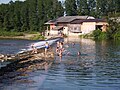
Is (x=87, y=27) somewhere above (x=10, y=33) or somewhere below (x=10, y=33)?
above

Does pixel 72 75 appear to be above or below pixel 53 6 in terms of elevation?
below

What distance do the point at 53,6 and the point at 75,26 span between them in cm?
2132

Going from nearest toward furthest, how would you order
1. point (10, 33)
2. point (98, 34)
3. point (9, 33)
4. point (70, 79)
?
point (70, 79), point (98, 34), point (10, 33), point (9, 33)

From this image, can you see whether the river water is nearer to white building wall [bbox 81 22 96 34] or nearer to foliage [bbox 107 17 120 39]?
foliage [bbox 107 17 120 39]

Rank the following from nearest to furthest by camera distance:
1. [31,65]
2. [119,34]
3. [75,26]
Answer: [31,65] < [119,34] < [75,26]

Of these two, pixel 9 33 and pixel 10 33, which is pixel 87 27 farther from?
pixel 9 33

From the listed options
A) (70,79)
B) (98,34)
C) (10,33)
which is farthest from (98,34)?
(70,79)

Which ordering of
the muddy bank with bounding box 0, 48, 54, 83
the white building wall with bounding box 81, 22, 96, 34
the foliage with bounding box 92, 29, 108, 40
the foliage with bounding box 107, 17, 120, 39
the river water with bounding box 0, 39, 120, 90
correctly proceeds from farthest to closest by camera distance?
the white building wall with bounding box 81, 22, 96, 34, the foliage with bounding box 92, 29, 108, 40, the foliage with bounding box 107, 17, 120, 39, the muddy bank with bounding box 0, 48, 54, 83, the river water with bounding box 0, 39, 120, 90

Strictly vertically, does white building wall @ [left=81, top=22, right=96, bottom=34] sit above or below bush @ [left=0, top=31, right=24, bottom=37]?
above

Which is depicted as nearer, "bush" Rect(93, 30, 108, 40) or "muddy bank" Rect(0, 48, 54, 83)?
"muddy bank" Rect(0, 48, 54, 83)

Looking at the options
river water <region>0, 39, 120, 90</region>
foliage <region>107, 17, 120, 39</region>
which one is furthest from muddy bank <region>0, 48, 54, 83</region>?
foliage <region>107, 17, 120, 39</region>

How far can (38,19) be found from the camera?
11512 centimetres

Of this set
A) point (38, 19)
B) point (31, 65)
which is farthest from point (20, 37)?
point (31, 65)

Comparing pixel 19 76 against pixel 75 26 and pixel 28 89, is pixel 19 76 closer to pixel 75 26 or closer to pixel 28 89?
pixel 28 89
